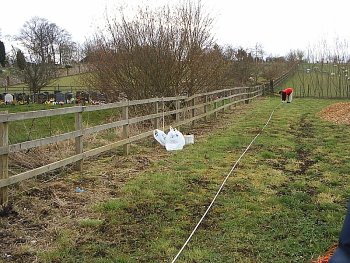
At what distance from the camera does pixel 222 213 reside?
4895 millimetres

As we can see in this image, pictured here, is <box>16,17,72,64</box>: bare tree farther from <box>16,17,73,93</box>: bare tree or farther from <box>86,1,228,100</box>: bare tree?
<box>86,1,228,100</box>: bare tree

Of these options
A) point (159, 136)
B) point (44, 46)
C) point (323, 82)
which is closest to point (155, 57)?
point (159, 136)

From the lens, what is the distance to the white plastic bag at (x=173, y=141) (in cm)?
921

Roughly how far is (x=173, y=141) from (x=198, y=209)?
4.40m

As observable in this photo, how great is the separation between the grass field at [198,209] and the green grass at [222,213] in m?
0.01

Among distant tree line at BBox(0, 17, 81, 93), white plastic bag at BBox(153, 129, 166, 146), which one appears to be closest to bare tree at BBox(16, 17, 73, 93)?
distant tree line at BBox(0, 17, 81, 93)

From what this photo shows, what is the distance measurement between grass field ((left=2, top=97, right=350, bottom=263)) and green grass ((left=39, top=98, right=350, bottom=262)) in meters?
0.01

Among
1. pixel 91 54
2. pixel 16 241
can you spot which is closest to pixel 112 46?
pixel 91 54

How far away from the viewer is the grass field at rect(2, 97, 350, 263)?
3.86 metres

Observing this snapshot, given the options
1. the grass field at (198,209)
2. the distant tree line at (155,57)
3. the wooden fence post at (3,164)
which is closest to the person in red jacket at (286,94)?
the distant tree line at (155,57)

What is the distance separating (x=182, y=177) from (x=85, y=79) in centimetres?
1253

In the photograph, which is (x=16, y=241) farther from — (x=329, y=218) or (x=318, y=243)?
(x=329, y=218)

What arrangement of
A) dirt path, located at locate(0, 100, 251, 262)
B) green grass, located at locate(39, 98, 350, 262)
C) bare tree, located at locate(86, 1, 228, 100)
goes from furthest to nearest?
bare tree, located at locate(86, 1, 228, 100), dirt path, located at locate(0, 100, 251, 262), green grass, located at locate(39, 98, 350, 262)

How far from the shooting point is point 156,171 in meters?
7.09
